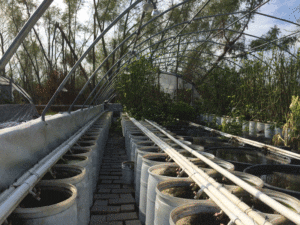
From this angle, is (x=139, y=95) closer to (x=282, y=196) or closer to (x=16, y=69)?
(x=282, y=196)

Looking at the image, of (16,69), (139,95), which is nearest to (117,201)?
(139,95)

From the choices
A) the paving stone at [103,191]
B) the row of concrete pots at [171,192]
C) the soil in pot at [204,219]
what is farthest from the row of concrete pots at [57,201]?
the paving stone at [103,191]

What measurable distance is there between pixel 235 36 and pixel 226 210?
38.8 feet

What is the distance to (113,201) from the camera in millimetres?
2912

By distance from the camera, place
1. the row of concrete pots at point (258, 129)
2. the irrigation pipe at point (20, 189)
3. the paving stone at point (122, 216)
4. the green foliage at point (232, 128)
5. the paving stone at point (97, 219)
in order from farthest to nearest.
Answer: the green foliage at point (232, 128) < the row of concrete pots at point (258, 129) < the paving stone at point (122, 216) < the paving stone at point (97, 219) < the irrigation pipe at point (20, 189)

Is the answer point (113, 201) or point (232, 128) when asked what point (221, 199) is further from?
point (232, 128)

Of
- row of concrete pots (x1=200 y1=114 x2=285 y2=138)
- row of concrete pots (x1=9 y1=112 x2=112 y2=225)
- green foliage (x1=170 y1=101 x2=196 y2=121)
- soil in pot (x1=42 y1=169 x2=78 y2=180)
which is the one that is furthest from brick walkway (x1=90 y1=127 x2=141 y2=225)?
green foliage (x1=170 y1=101 x2=196 y2=121)

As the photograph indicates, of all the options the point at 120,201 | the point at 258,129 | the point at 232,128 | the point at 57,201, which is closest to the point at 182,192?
the point at 57,201

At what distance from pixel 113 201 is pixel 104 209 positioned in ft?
0.82

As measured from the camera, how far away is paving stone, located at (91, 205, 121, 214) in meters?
2.61

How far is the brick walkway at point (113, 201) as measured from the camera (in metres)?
2.43

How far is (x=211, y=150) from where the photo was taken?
9.41 feet

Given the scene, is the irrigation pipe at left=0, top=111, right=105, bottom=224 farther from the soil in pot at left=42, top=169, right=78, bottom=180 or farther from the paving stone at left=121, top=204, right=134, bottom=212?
the paving stone at left=121, top=204, right=134, bottom=212

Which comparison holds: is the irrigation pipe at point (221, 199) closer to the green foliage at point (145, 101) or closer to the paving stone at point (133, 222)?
the paving stone at point (133, 222)
